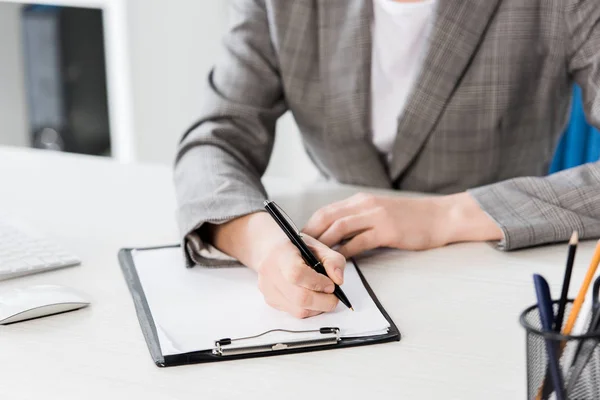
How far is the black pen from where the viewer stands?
839 mm

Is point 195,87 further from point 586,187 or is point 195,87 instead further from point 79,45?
point 586,187

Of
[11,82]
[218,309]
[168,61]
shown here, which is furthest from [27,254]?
[11,82]

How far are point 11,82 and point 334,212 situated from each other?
1898mm

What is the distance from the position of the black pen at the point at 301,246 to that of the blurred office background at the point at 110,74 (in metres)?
1.67

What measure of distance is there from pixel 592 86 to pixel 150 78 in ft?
5.19

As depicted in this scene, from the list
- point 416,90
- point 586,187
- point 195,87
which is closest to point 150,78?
point 195,87

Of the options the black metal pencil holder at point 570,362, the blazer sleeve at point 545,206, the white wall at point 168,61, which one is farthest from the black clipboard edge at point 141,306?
the white wall at point 168,61

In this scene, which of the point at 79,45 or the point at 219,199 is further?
the point at 79,45

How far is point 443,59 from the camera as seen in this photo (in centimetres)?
121

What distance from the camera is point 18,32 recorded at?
2566mm

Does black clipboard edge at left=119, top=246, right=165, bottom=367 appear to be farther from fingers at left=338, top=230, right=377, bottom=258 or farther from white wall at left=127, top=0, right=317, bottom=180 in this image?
white wall at left=127, top=0, right=317, bottom=180

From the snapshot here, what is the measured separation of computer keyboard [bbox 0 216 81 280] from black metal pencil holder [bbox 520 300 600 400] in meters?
0.56

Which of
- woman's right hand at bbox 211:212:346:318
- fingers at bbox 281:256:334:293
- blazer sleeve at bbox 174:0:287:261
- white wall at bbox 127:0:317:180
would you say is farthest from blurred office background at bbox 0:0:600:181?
fingers at bbox 281:256:334:293

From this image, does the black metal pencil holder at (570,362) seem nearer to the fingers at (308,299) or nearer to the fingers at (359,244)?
the fingers at (308,299)
